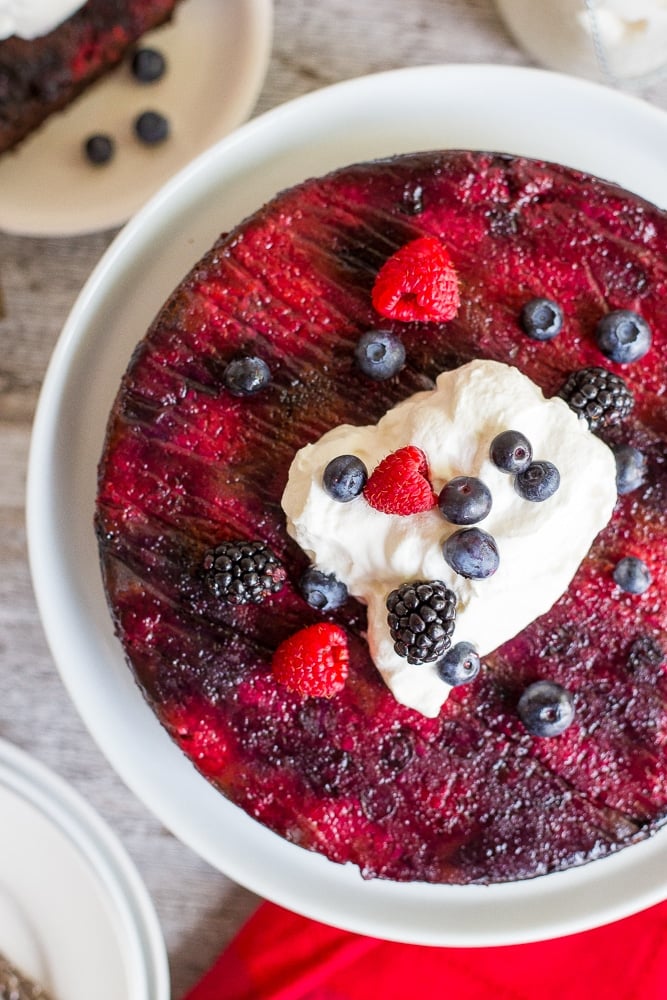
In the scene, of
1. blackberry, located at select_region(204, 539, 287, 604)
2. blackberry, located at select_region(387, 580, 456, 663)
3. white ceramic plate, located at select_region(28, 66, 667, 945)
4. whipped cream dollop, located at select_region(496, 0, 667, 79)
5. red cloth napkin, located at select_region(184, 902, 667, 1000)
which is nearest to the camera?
blackberry, located at select_region(387, 580, 456, 663)

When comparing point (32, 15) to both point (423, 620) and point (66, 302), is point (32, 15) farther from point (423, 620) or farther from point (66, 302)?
point (423, 620)

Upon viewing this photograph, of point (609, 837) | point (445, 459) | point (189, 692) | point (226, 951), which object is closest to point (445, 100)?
point (445, 459)

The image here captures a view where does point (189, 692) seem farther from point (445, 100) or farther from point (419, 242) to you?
point (445, 100)

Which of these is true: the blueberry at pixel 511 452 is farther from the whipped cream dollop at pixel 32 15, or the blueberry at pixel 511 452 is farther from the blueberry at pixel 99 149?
the whipped cream dollop at pixel 32 15

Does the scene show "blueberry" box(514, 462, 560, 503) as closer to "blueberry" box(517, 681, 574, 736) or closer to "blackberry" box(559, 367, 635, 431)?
"blackberry" box(559, 367, 635, 431)

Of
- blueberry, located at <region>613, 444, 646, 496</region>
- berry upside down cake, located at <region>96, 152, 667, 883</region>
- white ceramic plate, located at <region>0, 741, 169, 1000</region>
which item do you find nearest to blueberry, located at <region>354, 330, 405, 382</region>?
berry upside down cake, located at <region>96, 152, 667, 883</region>

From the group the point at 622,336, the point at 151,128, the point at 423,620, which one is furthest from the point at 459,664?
the point at 151,128
